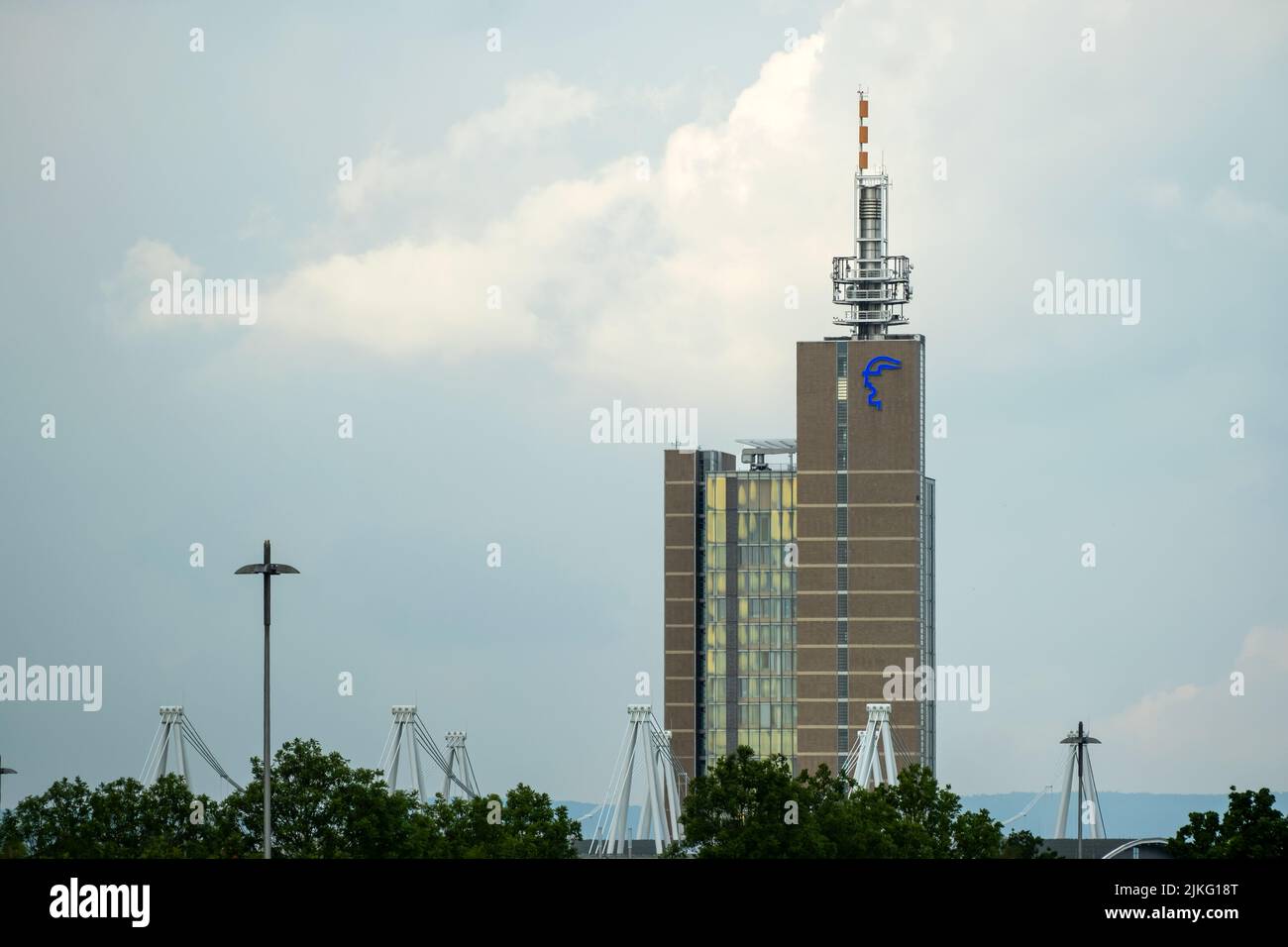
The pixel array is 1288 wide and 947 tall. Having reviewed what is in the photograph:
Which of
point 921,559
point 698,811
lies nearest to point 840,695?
point 921,559

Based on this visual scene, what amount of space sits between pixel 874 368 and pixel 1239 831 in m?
97.6

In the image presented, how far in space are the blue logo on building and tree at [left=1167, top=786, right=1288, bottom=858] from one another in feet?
303

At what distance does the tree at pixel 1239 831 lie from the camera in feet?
288

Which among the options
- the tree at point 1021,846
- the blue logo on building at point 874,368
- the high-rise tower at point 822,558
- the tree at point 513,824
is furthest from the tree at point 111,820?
the blue logo on building at point 874,368

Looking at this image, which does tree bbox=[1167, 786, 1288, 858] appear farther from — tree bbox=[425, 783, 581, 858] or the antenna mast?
the antenna mast

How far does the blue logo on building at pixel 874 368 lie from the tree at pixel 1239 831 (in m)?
A: 92.5

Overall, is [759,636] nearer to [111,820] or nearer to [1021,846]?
[1021,846]

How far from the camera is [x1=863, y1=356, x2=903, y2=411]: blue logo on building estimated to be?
604 ft

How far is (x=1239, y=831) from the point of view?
90.6 meters

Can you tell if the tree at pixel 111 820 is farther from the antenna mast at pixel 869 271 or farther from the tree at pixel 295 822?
the antenna mast at pixel 869 271

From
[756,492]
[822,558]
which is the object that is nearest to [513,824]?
[822,558]

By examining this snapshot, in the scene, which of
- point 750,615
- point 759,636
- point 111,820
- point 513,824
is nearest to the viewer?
point 513,824
